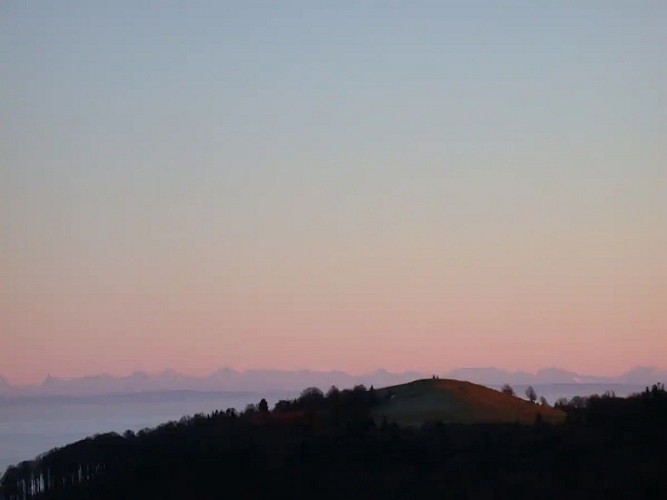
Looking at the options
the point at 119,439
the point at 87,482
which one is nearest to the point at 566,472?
the point at 87,482

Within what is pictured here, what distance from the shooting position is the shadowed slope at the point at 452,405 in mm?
100812

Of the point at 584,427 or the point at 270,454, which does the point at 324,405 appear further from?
the point at 584,427

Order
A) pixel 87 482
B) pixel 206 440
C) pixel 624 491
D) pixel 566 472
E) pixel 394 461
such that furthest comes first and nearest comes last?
pixel 87 482
pixel 206 440
pixel 394 461
pixel 566 472
pixel 624 491

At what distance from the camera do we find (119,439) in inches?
4774

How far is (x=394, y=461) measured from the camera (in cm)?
8706

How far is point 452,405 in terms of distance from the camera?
344 ft

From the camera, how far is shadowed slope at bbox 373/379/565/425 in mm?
100812

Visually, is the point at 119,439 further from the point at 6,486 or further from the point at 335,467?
the point at 335,467

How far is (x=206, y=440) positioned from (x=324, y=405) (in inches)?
602

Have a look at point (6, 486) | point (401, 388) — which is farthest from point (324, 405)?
point (6, 486)

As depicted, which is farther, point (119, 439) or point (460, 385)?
point (119, 439)

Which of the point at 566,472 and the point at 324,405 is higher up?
the point at 324,405

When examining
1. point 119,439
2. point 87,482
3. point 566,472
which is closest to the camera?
point 566,472

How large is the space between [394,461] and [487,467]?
6.32 metres
